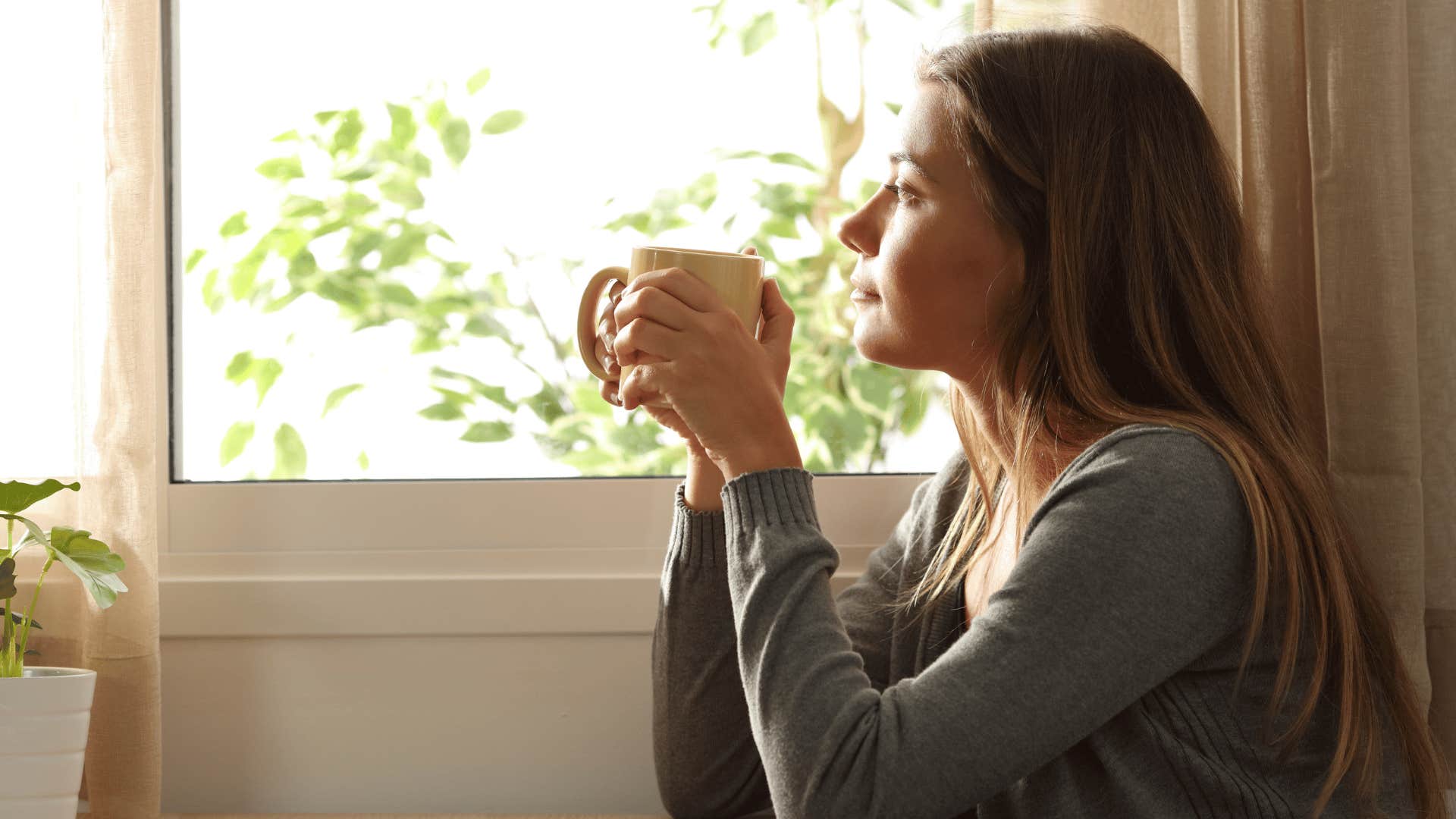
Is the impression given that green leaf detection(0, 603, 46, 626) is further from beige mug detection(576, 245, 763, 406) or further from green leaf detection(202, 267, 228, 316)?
beige mug detection(576, 245, 763, 406)

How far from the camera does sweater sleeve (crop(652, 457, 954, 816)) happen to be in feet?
3.53

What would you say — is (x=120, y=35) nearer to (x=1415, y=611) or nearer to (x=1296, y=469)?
(x=1296, y=469)

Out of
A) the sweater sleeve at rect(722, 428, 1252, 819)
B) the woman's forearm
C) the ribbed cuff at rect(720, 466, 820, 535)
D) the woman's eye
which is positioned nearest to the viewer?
the sweater sleeve at rect(722, 428, 1252, 819)

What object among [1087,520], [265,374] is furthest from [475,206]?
[1087,520]

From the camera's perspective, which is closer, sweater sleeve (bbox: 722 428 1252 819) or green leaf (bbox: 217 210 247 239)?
sweater sleeve (bbox: 722 428 1252 819)

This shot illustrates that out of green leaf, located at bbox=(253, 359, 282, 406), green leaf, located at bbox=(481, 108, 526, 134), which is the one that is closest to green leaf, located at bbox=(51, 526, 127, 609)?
green leaf, located at bbox=(253, 359, 282, 406)

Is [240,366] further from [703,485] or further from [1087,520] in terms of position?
[1087,520]

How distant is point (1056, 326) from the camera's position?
87 centimetres

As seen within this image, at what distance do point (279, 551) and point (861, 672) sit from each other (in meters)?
0.73

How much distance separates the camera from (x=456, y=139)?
1.32 m

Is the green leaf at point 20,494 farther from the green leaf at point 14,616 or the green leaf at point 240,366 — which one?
the green leaf at point 240,366

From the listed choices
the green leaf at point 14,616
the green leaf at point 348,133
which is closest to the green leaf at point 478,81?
the green leaf at point 348,133

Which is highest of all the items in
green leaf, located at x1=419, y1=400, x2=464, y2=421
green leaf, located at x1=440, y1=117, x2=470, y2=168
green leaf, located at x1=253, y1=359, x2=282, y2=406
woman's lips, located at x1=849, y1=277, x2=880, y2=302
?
green leaf, located at x1=440, y1=117, x2=470, y2=168

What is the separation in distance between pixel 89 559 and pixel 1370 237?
3.52ft
